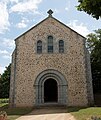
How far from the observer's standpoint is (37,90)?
1030 inches

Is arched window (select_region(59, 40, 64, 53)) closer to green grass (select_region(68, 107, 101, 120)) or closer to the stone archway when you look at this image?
the stone archway

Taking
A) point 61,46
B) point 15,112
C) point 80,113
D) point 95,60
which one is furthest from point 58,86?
point 95,60

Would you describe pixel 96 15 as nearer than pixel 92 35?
Yes

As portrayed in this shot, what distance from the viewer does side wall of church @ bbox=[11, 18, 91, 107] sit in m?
25.9

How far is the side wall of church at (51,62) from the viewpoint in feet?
85.0

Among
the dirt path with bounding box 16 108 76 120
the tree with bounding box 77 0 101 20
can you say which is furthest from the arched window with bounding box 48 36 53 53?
the tree with bounding box 77 0 101 20

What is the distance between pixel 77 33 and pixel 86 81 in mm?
6051

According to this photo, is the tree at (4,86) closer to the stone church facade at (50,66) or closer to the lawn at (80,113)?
the stone church facade at (50,66)

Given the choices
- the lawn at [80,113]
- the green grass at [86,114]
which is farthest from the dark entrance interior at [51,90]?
the green grass at [86,114]

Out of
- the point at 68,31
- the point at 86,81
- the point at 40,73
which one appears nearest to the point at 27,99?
the point at 40,73

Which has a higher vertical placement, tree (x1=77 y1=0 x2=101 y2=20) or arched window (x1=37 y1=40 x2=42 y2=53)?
arched window (x1=37 y1=40 x2=42 y2=53)

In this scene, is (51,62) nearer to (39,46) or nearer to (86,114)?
(39,46)

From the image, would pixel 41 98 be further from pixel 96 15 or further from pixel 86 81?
pixel 96 15

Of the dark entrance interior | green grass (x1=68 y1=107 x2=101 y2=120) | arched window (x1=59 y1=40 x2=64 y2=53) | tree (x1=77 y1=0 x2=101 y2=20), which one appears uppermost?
arched window (x1=59 y1=40 x2=64 y2=53)
